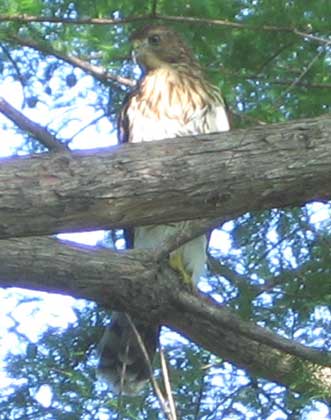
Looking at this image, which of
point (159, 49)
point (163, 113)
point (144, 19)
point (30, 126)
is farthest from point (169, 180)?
point (159, 49)

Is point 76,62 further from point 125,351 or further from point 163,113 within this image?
point 125,351

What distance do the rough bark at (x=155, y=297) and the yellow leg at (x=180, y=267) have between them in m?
0.12

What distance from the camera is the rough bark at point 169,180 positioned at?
3.32 metres

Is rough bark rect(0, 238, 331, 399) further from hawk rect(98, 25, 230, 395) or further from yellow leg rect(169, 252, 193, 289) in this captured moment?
hawk rect(98, 25, 230, 395)

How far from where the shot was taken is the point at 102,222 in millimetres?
3385

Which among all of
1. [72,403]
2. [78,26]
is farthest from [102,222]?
[78,26]

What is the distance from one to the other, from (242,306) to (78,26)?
1.33 metres

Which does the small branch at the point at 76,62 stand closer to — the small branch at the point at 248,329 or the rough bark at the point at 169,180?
the small branch at the point at 248,329

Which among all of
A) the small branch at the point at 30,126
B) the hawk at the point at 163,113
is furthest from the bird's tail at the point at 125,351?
the small branch at the point at 30,126

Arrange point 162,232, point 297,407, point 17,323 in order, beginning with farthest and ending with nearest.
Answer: point 162,232
point 17,323
point 297,407

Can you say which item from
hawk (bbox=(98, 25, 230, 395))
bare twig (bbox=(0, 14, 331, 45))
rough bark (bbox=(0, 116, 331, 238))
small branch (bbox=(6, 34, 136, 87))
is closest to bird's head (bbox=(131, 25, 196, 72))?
hawk (bbox=(98, 25, 230, 395))

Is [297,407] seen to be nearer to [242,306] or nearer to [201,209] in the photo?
[242,306]

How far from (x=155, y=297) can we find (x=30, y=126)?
2.68ft

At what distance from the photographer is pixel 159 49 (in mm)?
5711
